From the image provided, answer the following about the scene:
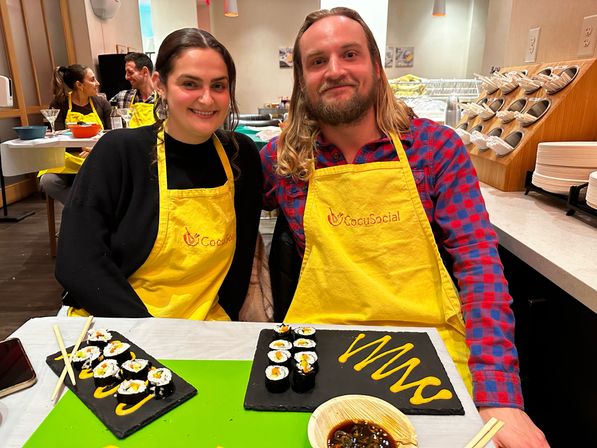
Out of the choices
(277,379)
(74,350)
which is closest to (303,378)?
(277,379)

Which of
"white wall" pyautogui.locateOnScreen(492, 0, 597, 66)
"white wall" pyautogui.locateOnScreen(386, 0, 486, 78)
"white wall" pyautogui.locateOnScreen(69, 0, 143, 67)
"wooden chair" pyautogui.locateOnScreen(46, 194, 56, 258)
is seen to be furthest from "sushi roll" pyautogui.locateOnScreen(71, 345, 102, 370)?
"white wall" pyautogui.locateOnScreen(386, 0, 486, 78)

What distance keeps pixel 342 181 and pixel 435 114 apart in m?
1.49

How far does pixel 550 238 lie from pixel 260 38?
9.71 m

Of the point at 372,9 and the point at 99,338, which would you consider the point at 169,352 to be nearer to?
the point at 99,338

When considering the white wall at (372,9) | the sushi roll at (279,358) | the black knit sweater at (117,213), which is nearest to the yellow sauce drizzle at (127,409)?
the sushi roll at (279,358)

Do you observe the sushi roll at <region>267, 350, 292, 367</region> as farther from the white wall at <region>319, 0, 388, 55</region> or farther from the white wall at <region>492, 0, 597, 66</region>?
the white wall at <region>319, 0, 388, 55</region>

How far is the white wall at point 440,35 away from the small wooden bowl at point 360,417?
9.64m

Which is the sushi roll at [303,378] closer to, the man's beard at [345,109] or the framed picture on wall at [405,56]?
the man's beard at [345,109]

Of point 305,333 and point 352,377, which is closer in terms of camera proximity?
point 352,377

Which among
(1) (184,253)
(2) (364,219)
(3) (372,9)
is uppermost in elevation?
(3) (372,9)

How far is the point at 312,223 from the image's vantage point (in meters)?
1.39

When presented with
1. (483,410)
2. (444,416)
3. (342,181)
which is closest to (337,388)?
(444,416)

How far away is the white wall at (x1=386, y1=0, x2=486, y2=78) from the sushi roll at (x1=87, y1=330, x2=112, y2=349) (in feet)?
31.3

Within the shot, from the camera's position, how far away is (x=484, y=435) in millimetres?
726
